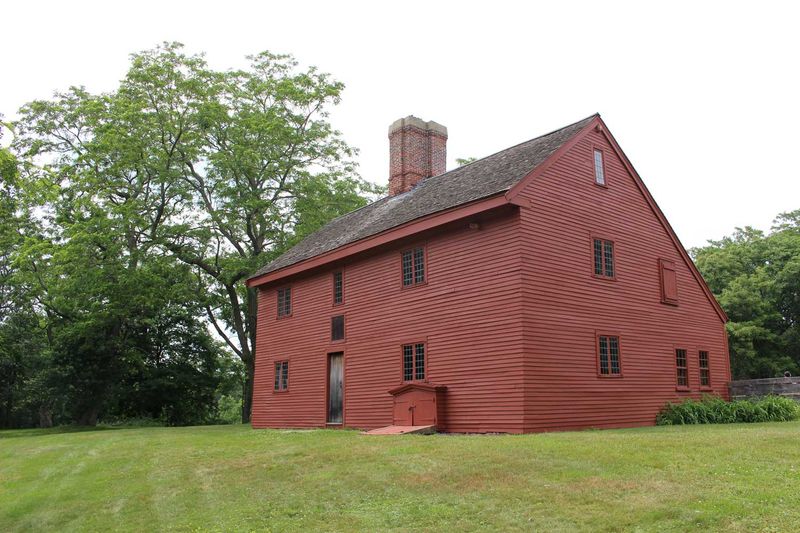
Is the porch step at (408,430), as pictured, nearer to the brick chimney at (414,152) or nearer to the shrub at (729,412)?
the shrub at (729,412)

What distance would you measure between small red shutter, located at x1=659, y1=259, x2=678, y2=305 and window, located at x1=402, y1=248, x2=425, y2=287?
23.7 ft

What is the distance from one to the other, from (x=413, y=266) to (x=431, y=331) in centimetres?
204

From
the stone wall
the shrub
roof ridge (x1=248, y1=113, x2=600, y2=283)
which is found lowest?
the shrub

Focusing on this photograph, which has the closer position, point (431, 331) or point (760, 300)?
point (431, 331)

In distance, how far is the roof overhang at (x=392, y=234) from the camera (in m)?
16.5

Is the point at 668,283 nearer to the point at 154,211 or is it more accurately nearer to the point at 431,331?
the point at 431,331

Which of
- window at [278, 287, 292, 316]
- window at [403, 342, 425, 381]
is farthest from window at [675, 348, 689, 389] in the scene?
window at [278, 287, 292, 316]

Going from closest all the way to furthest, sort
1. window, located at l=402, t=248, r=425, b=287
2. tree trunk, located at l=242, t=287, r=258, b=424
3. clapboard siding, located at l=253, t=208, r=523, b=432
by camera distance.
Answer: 1. clapboard siding, located at l=253, t=208, r=523, b=432
2. window, located at l=402, t=248, r=425, b=287
3. tree trunk, located at l=242, t=287, r=258, b=424

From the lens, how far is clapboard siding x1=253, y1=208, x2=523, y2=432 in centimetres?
1620

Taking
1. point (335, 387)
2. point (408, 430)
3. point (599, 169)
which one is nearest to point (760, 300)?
point (599, 169)

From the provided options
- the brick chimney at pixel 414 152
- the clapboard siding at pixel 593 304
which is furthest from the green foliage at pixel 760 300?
the brick chimney at pixel 414 152

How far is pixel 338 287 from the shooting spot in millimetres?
22328

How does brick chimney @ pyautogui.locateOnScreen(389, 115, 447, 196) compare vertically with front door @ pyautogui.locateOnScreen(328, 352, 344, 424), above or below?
above

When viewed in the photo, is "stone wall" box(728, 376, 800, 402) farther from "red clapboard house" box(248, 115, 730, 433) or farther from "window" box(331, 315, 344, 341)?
"window" box(331, 315, 344, 341)
